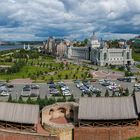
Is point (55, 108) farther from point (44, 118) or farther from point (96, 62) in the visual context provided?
point (96, 62)

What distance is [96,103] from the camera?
24.6 meters

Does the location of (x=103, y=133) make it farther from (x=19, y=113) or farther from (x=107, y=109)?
(x=19, y=113)

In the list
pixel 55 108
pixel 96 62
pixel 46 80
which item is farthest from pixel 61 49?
pixel 55 108

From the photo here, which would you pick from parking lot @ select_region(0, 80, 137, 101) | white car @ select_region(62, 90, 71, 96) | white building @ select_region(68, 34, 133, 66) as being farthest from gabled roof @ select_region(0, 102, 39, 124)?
white building @ select_region(68, 34, 133, 66)

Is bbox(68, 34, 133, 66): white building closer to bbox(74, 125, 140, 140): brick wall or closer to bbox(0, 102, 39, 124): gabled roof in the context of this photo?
bbox(0, 102, 39, 124): gabled roof

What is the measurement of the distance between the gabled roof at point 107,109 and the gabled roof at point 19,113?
9.77ft

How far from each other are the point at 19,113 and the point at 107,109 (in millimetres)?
5761

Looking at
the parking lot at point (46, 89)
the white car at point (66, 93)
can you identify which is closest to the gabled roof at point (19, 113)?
the parking lot at point (46, 89)

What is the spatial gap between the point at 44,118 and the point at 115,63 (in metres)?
101

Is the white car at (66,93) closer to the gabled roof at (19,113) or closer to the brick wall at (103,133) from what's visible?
the gabled roof at (19,113)

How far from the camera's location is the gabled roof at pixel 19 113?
24.0 meters

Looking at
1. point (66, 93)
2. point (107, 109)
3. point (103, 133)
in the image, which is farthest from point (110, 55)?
point (103, 133)

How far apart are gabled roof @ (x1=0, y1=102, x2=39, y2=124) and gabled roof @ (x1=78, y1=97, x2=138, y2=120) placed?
2.98 m

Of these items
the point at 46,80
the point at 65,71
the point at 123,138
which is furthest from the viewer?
the point at 65,71
